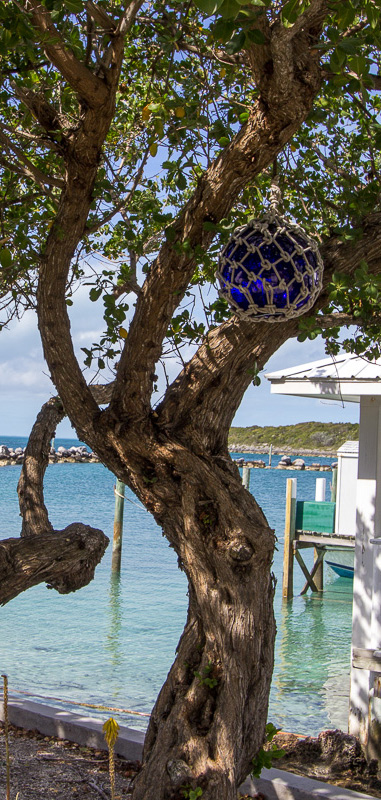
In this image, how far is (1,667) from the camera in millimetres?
10375

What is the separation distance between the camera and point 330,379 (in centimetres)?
665

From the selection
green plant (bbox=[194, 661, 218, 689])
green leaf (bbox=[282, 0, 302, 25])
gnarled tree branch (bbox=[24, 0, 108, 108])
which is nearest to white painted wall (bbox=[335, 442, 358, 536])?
green plant (bbox=[194, 661, 218, 689])

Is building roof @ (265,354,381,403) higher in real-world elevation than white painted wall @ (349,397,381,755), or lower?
higher

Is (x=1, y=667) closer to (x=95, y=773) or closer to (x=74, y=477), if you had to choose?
(x=95, y=773)

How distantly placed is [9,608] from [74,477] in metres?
51.7

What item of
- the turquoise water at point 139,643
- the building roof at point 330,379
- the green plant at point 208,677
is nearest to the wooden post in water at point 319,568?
the turquoise water at point 139,643

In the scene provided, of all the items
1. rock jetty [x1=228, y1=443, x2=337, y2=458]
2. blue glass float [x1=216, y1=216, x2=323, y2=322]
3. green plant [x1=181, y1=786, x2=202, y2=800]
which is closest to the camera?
blue glass float [x1=216, y1=216, x2=323, y2=322]

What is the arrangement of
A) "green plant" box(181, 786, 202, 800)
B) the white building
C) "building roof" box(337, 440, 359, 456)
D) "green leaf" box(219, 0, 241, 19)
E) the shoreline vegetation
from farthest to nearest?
the shoreline vegetation
"building roof" box(337, 440, 359, 456)
the white building
"green plant" box(181, 786, 202, 800)
"green leaf" box(219, 0, 241, 19)

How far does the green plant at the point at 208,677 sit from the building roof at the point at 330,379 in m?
3.41

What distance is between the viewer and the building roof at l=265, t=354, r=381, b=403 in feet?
21.0

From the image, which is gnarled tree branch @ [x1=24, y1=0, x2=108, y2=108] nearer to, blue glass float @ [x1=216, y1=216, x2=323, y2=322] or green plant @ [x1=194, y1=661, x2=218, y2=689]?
blue glass float @ [x1=216, y1=216, x2=323, y2=322]

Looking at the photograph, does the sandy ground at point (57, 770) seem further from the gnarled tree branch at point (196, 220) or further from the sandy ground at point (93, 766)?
the gnarled tree branch at point (196, 220)

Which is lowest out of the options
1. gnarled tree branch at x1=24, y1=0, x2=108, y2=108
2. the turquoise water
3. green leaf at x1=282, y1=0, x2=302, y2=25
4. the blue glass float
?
the turquoise water

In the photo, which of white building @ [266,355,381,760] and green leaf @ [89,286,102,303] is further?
white building @ [266,355,381,760]
